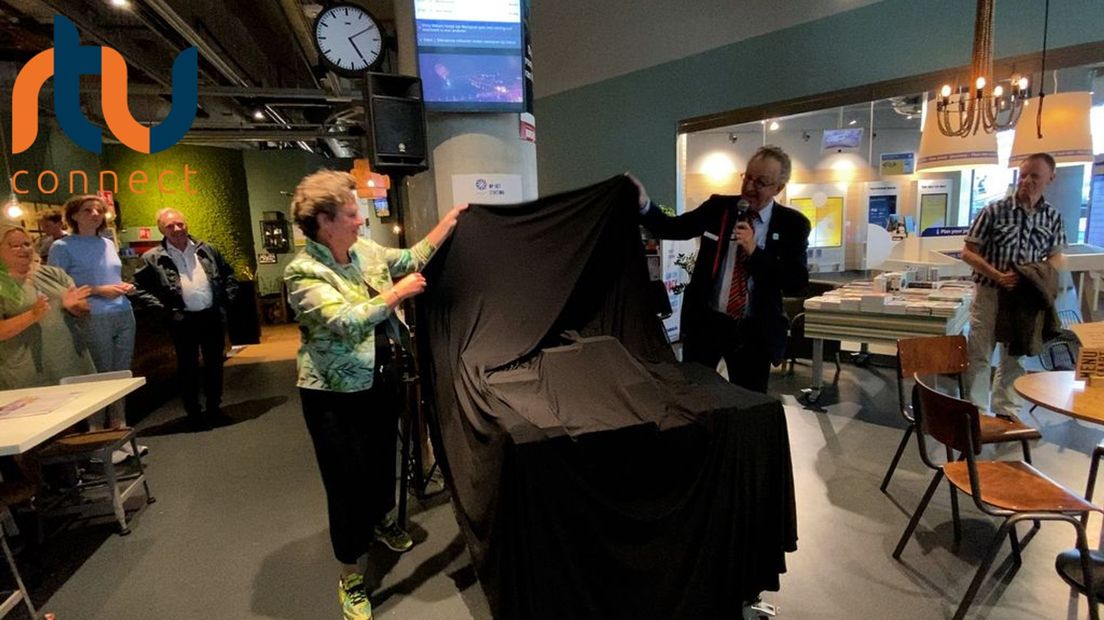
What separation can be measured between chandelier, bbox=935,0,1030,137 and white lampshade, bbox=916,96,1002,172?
0.34ft

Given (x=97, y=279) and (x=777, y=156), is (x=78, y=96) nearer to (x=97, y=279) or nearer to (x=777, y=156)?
(x=97, y=279)

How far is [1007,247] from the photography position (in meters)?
3.21

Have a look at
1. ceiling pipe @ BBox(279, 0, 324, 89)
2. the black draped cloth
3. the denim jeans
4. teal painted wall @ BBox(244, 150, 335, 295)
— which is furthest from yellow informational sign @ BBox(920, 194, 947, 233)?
teal painted wall @ BBox(244, 150, 335, 295)

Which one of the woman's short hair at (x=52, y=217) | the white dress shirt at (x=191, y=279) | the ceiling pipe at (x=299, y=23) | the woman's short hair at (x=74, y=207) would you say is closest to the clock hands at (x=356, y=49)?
the ceiling pipe at (x=299, y=23)

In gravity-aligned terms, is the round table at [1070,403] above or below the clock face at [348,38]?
below

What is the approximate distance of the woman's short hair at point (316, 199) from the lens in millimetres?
1838

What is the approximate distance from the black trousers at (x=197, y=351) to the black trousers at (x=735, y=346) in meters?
3.75

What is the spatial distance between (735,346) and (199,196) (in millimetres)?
9115

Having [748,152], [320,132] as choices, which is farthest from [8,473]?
[748,152]

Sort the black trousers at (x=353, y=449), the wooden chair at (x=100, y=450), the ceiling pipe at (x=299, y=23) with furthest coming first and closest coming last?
the ceiling pipe at (x=299, y=23) < the wooden chair at (x=100, y=450) < the black trousers at (x=353, y=449)

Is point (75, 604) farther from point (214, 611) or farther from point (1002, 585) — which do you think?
point (1002, 585)

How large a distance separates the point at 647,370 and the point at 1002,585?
1612 millimetres

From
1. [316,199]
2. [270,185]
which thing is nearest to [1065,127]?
[316,199]

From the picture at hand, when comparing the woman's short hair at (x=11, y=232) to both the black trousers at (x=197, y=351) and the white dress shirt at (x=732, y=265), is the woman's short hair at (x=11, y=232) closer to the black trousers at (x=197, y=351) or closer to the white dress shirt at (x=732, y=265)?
the black trousers at (x=197, y=351)
